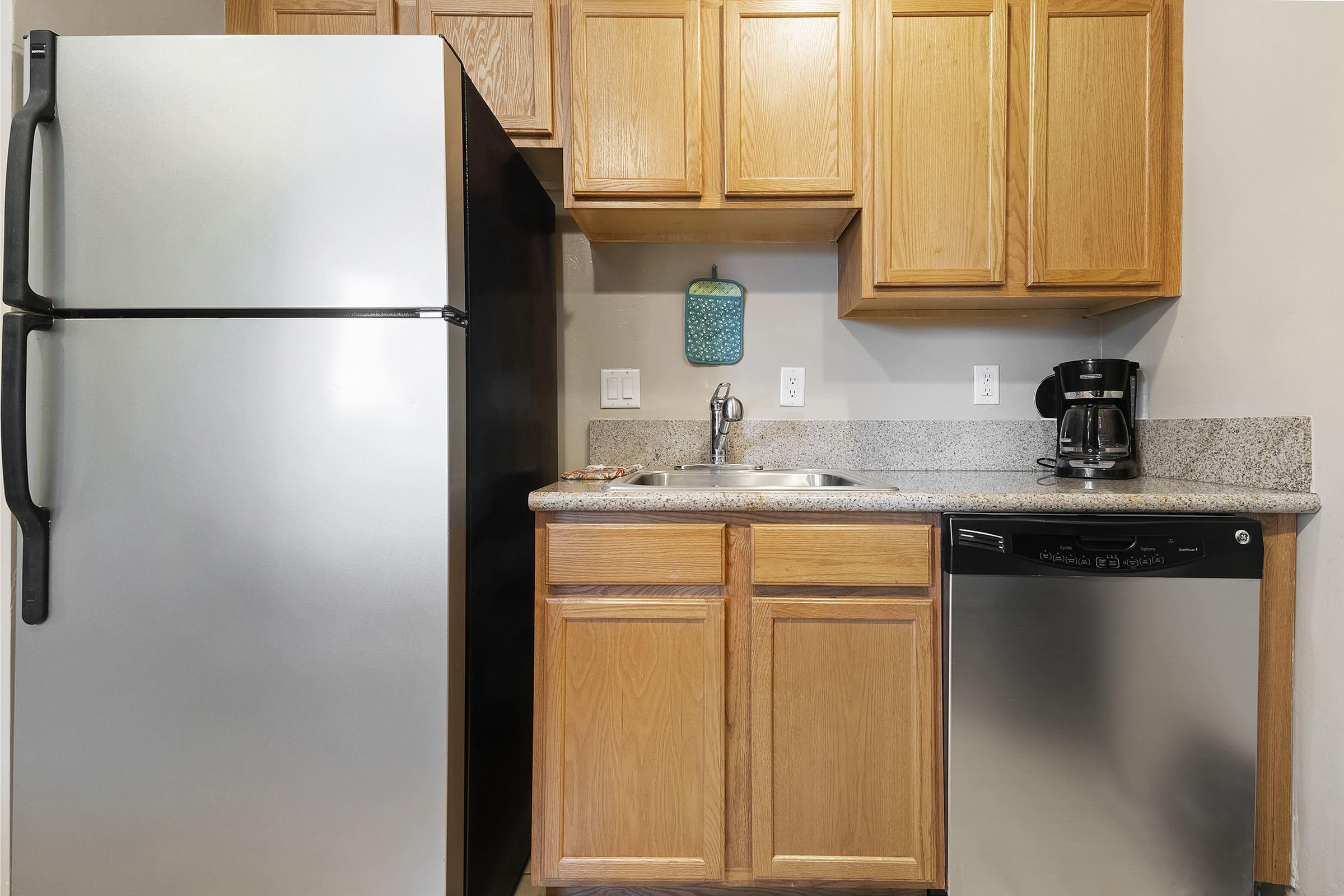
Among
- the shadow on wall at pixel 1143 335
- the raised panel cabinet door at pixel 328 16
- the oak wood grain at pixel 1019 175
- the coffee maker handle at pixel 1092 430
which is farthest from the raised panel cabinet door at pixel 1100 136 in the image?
the raised panel cabinet door at pixel 328 16

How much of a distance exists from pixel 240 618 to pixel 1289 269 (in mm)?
2091

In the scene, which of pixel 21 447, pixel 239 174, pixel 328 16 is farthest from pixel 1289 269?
pixel 21 447

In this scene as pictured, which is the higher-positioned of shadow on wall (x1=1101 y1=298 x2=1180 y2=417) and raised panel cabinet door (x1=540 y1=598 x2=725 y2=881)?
shadow on wall (x1=1101 y1=298 x2=1180 y2=417)

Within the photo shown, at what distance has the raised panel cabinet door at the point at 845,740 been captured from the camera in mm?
1339

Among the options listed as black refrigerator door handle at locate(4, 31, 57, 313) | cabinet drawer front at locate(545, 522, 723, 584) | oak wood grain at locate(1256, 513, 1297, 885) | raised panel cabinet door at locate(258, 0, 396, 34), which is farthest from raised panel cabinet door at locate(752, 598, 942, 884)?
raised panel cabinet door at locate(258, 0, 396, 34)

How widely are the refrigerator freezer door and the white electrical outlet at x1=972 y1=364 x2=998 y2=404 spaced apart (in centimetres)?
157

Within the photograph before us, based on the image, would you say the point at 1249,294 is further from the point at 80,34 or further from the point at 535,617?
the point at 80,34

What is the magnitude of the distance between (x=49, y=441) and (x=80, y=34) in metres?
0.83

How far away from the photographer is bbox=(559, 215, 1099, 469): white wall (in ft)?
6.54

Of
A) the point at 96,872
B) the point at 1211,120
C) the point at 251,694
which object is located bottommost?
the point at 96,872

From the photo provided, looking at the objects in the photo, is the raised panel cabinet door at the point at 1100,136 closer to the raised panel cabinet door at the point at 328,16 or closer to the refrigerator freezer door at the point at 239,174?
the refrigerator freezer door at the point at 239,174

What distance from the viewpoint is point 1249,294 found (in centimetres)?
142

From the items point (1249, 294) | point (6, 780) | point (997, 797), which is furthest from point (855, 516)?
point (6, 780)

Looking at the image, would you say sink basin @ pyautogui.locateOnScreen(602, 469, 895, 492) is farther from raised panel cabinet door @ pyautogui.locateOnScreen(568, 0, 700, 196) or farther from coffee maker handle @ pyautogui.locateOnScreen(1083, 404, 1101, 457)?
raised panel cabinet door @ pyautogui.locateOnScreen(568, 0, 700, 196)
